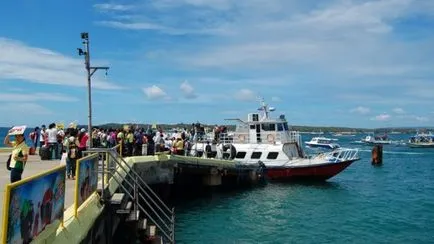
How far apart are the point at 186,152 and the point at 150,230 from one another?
17726 mm

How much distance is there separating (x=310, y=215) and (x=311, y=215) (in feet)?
0.17

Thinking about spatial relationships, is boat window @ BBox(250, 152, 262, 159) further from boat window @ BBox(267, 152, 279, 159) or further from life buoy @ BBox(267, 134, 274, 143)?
life buoy @ BBox(267, 134, 274, 143)

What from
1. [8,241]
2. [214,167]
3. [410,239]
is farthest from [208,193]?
[8,241]

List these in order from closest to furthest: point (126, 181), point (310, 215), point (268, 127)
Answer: point (126, 181)
point (310, 215)
point (268, 127)

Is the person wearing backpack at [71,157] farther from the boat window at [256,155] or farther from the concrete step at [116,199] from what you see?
the boat window at [256,155]

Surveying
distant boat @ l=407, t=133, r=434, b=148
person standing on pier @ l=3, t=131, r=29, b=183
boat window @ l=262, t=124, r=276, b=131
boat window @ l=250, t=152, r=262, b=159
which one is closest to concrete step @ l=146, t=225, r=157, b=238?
person standing on pier @ l=3, t=131, r=29, b=183

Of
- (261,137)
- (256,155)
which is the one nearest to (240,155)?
(256,155)

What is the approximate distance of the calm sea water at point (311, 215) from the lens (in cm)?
1972

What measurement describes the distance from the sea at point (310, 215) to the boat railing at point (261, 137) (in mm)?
4682

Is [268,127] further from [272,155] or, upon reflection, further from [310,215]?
[310,215]

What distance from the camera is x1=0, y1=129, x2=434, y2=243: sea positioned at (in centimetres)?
1973

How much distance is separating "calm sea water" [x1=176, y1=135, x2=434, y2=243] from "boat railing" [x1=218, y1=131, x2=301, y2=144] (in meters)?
5.01

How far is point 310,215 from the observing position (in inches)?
969

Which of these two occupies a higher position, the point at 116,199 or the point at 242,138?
the point at 242,138
